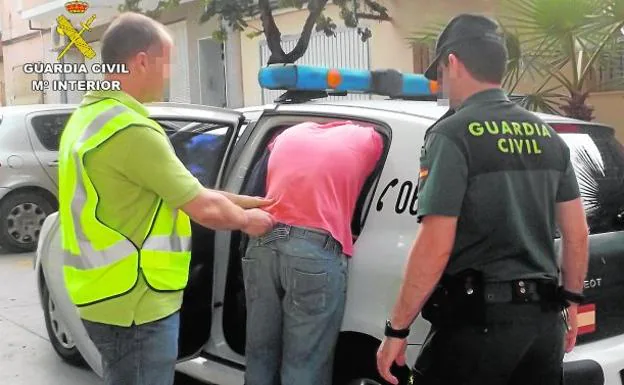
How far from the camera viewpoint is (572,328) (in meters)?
2.50

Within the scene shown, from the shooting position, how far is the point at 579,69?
633 centimetres

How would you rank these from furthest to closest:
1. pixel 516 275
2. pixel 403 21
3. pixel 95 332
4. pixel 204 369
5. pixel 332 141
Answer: pixel 403 21, pixel 204 369, pixel 332 141, pixel 95 332, pixel 516 275

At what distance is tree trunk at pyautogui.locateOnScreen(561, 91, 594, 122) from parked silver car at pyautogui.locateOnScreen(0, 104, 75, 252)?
5.76m

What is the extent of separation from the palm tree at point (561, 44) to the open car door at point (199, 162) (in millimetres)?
2564

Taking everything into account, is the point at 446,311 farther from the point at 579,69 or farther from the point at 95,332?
the point at 579,69

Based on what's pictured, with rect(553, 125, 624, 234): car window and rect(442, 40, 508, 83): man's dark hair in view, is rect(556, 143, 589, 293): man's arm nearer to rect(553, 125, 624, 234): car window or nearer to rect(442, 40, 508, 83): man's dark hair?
rect(442, 40, 508, 83): man's dark hair

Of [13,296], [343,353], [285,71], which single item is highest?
[285,71]

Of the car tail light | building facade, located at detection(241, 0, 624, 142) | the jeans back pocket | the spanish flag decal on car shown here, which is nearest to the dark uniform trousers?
the spanish flag decal on car

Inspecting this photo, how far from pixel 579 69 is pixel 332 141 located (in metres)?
4.13

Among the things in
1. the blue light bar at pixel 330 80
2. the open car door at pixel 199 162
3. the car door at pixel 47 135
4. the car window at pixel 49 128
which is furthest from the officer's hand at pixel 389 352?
the car window at pixel 49 128

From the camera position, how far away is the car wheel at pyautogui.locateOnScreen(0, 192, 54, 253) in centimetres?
876

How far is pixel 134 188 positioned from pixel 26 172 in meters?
7.02

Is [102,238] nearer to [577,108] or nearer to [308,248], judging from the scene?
[308,248]

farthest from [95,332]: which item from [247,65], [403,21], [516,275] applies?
[247,65]
